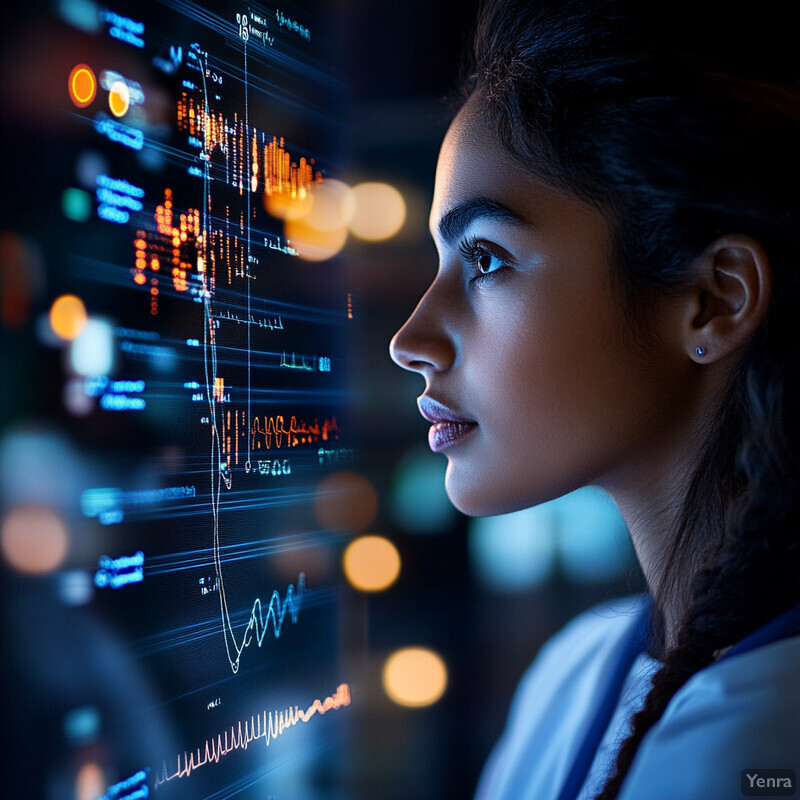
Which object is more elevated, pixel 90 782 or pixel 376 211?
pixel 376 211

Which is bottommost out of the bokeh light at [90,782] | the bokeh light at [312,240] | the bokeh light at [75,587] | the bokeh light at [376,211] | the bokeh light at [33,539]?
Answer: the bokeh light at [90,782]

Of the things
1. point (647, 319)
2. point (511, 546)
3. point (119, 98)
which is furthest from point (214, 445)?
point (511, 546)

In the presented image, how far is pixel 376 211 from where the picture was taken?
3.64 feet

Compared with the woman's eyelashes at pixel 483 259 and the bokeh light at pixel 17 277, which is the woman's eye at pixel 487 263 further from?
the bokeh light at pixel 17 277

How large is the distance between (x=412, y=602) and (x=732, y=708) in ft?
2.22

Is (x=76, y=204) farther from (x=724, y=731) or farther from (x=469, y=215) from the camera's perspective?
(x=724, y=731)

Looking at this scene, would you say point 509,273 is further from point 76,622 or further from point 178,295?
point 76,622

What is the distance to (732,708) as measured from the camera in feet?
1.80

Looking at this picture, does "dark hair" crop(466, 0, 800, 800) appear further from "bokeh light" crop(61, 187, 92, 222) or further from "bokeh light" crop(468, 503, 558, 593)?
"bokeh light" crop(468, 503, 558, 593)

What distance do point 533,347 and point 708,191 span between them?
19cm

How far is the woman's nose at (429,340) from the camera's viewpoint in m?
0.75

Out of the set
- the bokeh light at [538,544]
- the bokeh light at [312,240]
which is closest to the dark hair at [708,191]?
the bokeh light at [312,240]

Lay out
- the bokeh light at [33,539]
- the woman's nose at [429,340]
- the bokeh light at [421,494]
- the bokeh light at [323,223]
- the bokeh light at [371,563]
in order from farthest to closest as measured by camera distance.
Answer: the bokeh light at [421,494] < the bokeh light at [371,563] < the bokeh light at [323,223] < the woman's nose at [429,340] < the bokeh light at [33,539]

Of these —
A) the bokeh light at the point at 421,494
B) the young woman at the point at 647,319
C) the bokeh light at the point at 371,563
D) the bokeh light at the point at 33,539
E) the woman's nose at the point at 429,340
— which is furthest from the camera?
the bokeh light at the point at 421,494
